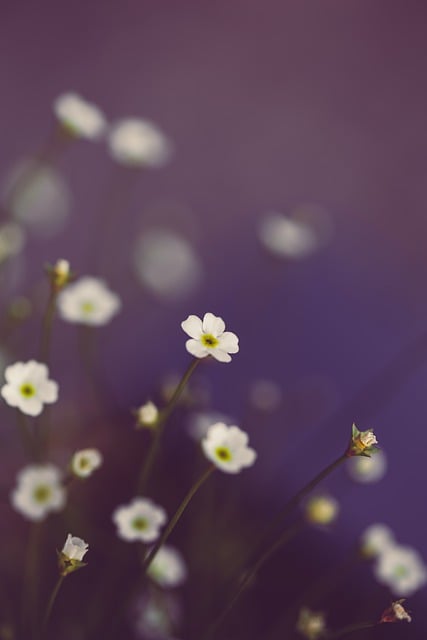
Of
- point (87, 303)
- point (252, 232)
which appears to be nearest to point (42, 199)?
point (252, 232)

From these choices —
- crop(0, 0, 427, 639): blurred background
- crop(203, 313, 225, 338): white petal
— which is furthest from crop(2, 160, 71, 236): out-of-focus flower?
crop(203, 313, 225, 338): white petal

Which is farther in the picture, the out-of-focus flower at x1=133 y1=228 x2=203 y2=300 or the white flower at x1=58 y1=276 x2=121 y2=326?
the out-of-focus flower at x1=133 y1=228 x2=203 y2=300

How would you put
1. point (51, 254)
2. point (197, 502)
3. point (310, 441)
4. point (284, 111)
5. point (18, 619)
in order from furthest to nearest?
point (284, 111)
point (51, 254)
point (310, 441)
point (197, 502)
point (18, 619)

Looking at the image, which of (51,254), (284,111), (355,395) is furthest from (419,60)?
(51,254)

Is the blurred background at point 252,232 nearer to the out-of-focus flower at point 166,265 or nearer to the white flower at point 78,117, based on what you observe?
the out-of-focus flower at point 166,265

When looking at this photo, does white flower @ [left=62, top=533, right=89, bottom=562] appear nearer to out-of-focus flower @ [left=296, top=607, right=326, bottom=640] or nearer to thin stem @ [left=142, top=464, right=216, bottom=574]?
thin stem @ [left=142, top=464, right=216, bottom=574]

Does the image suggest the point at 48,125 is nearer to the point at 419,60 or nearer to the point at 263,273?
the point at 263,273
